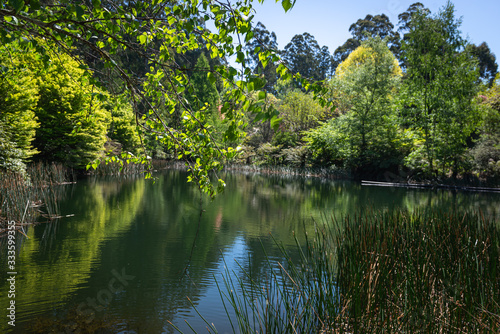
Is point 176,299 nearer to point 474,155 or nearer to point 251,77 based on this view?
point 251,77

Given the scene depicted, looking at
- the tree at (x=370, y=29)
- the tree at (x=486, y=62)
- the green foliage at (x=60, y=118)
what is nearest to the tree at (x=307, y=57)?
the tree at (x=370, y=29)

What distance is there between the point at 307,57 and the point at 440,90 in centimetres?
3864

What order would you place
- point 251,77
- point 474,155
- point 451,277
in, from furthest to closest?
point 474,155
point 451,277
point 251,77

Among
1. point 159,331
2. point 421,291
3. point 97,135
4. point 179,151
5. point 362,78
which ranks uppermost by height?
point 362,78

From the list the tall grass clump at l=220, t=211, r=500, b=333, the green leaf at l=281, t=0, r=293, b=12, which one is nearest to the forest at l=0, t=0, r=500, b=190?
the green leaf at l=281, t=0, r=293, b=12

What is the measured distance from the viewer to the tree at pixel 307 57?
55719 mm

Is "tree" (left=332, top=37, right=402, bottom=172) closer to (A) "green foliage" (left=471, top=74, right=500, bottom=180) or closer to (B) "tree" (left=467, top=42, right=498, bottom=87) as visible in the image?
(A) "green foliage" (left=471, top=74, right=500, bottom=180)

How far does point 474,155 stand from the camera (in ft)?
62.5

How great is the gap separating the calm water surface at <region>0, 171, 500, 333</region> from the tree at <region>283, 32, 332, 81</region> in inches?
1897

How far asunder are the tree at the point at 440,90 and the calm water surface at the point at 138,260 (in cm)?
1212

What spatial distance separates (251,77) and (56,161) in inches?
655

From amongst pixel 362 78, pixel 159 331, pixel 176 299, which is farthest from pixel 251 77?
pixel 362 78

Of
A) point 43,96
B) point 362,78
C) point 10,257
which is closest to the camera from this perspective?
point 10,257

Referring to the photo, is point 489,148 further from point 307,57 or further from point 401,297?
point 307,57
